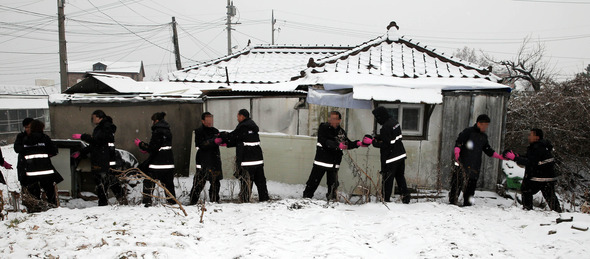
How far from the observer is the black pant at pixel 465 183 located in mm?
5320

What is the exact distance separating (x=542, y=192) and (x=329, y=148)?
359cm

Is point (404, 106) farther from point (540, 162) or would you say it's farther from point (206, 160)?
point (206, 160)

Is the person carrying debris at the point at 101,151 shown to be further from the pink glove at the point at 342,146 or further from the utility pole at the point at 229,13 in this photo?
the utility pole at the point at 229,13

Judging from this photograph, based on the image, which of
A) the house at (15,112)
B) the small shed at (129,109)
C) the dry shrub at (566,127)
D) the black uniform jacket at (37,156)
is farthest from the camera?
the house at (15,112)

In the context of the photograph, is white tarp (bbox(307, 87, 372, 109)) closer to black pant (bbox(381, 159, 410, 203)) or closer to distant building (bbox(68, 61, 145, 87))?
black pant (bbox(381, 159, 410, 203))

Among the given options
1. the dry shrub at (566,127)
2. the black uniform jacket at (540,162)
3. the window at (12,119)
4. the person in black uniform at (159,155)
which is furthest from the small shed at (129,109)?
the window at (12,119)

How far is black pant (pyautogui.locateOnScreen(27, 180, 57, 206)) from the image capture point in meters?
4.96

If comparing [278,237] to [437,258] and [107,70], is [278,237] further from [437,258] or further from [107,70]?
[107,70]

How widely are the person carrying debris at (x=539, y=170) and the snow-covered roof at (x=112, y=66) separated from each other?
179 ft

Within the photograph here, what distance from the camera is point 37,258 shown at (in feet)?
10.2

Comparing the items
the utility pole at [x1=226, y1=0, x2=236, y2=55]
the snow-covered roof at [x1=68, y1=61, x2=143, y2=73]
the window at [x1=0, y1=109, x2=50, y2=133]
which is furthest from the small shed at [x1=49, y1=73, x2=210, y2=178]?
the snow-covered roof at [x1=68, y1=61, x2=143, y2=73]

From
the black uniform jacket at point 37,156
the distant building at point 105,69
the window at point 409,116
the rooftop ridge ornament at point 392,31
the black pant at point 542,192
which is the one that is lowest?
the black pant at point 542,192

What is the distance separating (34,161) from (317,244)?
454 centimetres

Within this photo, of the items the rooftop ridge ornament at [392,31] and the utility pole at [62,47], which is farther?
the utility pole at [62,47]
